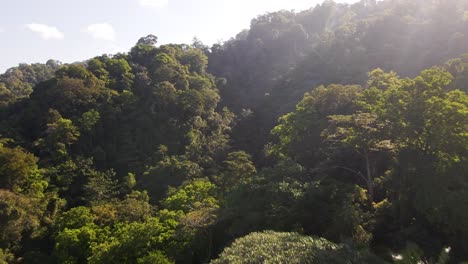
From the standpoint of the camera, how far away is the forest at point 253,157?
1424 centimetres

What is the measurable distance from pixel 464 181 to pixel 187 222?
11086 millimetres

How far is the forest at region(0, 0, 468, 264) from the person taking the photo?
1424cm

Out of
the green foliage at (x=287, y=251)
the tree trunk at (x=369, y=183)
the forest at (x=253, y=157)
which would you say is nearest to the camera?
the green foliage at (x=287, y=251)

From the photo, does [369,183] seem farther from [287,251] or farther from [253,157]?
[253,157]

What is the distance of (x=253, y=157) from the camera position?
33.3 meters

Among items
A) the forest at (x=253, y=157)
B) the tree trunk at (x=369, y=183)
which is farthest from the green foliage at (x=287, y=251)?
the tree trunk at (x=369, y=183)

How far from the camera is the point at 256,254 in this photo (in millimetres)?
11164

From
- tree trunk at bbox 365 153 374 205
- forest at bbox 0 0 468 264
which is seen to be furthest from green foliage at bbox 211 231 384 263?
tree trunk at bbox 365 153 374 205

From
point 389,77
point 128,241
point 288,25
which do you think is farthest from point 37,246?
point 288,25

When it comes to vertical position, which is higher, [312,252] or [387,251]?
[312,252]

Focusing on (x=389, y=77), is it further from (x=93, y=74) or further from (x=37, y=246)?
(x=93, y=74)

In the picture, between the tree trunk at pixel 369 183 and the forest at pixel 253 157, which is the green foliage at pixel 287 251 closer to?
the forest at pixel 253 157

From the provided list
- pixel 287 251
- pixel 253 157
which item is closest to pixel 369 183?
pixel 287 251

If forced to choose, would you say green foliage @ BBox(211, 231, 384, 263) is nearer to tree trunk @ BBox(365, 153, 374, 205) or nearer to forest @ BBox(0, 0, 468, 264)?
forest @ BBox(0, 0, 468, 264)
